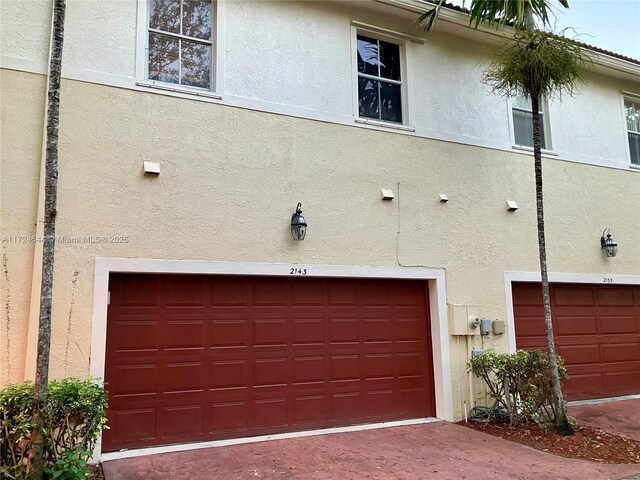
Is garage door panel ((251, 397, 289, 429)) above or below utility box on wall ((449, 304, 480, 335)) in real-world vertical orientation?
below

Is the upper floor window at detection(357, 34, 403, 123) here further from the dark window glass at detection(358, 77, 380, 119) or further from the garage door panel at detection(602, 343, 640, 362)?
the garage door panel at detection(602, 343, 640, 362)

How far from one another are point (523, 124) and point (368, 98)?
3275mm

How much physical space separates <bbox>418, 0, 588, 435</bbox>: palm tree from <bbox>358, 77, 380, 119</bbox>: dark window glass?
6.14ft

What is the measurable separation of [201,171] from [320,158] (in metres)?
1.74

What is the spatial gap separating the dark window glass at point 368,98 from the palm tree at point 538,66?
1.87 meters

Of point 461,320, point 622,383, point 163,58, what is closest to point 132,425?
point 163,58

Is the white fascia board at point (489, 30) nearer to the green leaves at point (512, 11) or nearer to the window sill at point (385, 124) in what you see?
the green leaves at point (512, 11)

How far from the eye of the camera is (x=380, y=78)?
812 centimetres

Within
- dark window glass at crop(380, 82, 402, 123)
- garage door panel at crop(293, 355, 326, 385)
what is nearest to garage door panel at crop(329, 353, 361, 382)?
garage door panel at crop(293, 355, 326, 385)

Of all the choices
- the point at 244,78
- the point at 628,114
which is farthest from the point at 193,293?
the point at 628,114

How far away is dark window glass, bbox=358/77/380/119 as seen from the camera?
795cm

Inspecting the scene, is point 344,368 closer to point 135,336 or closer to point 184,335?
point 184,335

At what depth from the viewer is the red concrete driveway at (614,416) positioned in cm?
715

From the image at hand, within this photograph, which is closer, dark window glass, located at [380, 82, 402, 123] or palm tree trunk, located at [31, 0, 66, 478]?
palm tree trunk, located at [31, 0, 66, 478]
